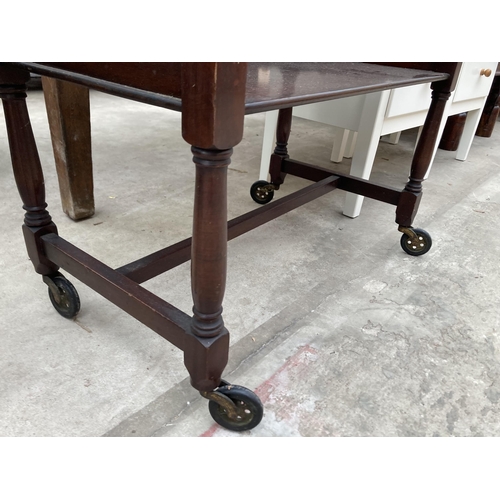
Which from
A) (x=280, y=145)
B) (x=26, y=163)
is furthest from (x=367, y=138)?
(x=26, y=163)

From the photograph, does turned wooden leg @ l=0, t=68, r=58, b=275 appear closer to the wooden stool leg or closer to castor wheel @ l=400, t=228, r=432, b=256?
the wooden stool leg

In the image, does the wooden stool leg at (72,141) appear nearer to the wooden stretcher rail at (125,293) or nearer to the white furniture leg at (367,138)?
the wooden stretcher rail at (125,293)

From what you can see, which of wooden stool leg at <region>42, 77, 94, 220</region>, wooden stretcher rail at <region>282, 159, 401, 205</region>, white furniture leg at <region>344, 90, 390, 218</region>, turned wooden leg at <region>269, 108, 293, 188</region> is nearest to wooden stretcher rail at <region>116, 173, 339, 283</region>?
wooden stretcher rail at <region>282, 159, 401, 205</region>

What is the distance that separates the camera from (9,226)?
1.59 metres

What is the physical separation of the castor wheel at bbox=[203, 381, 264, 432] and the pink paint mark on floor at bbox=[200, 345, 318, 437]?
0.03 m

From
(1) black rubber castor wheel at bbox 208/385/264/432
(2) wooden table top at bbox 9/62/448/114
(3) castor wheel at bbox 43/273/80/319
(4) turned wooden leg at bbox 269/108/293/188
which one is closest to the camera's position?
(2) wooden table top at bbox 9/62/448/114

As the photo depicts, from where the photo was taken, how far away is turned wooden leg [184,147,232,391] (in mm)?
684

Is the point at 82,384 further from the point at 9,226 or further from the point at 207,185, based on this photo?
the point at 9,226

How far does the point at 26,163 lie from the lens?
1.07 metres

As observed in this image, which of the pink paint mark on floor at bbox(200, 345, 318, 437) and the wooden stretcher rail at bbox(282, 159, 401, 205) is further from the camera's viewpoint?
the wooden stretcher rail at bbox(282, 159, 401, 205)

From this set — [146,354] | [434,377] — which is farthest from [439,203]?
[146,354]

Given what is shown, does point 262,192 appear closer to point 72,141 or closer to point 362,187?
point 362,187

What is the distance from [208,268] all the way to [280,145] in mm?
1219
